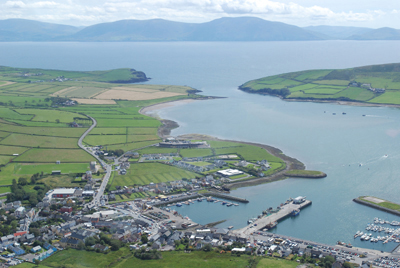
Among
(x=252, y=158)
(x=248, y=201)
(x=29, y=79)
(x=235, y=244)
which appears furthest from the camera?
(x=29, y=79)

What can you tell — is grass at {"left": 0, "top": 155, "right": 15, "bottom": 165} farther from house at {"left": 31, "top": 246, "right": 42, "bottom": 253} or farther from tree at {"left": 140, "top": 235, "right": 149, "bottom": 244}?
tree at {"left": 140, "top": 235, "right": 149, "bottom": 244}

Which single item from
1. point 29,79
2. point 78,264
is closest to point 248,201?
point 78,264

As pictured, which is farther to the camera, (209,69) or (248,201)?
(209,69)

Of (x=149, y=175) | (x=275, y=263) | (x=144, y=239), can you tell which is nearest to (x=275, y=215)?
(x=275, y=263)

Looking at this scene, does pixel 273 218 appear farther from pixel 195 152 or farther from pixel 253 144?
pixel 253 144

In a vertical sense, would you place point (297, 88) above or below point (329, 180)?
above

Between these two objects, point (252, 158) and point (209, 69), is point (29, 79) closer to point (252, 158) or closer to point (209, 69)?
point (209, 69)

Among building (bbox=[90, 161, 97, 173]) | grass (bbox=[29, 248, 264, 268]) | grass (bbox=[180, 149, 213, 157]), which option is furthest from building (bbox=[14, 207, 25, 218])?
grass (bbox=[180, 149, 213, 157])
